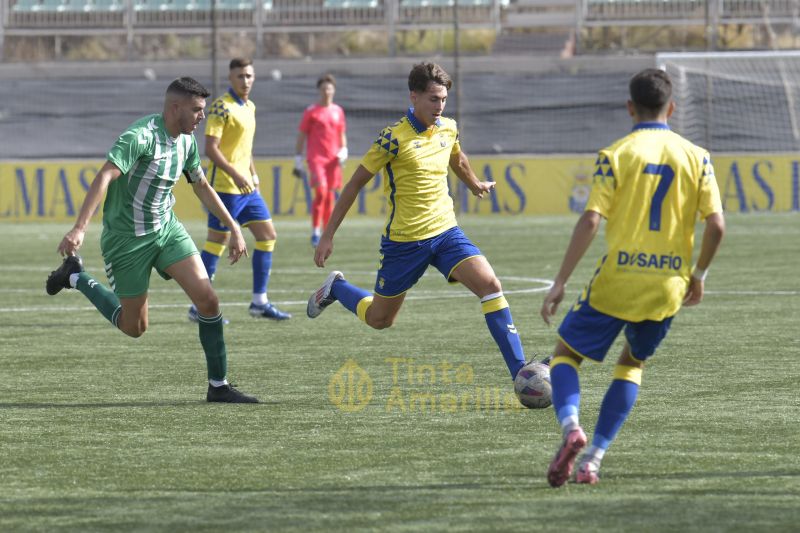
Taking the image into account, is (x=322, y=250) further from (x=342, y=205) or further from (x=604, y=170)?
(x=604, y=170)

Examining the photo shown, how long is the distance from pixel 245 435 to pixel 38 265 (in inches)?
465

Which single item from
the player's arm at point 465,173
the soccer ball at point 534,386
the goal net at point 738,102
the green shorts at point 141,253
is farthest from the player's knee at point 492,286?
the goal net at point 738,102

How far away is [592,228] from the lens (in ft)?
18.2

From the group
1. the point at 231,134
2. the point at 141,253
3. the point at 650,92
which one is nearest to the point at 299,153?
the point at 231,134

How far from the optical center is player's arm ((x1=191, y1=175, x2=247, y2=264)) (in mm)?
8297

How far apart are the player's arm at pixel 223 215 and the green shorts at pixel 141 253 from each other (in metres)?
0.21

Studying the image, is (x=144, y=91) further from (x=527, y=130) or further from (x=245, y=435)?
(x=245, y=435)

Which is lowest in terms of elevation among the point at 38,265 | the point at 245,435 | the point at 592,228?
the point at 38,265

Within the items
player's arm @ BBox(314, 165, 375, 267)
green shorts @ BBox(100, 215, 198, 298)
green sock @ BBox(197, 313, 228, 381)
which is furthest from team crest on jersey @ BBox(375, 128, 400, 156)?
green sock @ BBox(197, 313, 228, 381)

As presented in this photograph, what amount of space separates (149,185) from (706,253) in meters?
3.58

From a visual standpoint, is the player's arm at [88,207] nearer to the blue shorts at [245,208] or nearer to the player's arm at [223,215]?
the player's arm at [223,215]

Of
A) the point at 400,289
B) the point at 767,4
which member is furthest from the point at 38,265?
the point at 767,4

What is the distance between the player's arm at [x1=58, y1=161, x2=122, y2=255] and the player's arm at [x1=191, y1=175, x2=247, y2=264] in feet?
2.00

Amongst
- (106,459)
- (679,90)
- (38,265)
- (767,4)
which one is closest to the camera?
(106,459)
